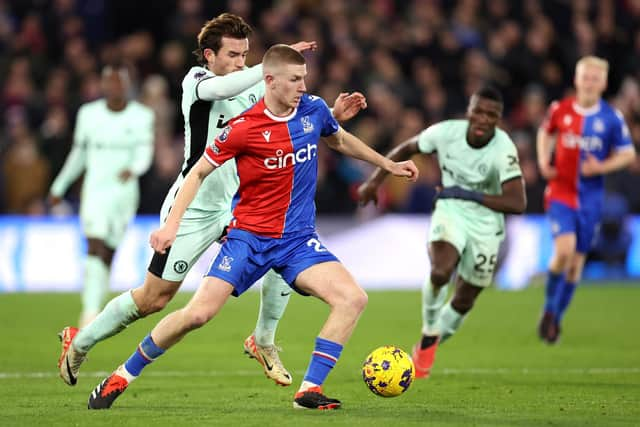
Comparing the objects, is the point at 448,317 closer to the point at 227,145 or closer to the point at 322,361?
the point at 322,361

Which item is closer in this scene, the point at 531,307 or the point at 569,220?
the point at 569,220

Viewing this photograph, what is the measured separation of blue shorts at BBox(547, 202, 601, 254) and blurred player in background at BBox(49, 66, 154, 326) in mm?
4244

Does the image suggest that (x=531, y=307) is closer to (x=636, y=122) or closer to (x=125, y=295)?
(x=636, y=122)

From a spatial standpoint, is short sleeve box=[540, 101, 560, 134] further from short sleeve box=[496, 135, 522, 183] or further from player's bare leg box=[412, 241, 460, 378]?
player's bare leg box=[412, 241, 460, 378]

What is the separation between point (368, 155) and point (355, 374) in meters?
2.61

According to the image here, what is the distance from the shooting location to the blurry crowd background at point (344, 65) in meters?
19.0

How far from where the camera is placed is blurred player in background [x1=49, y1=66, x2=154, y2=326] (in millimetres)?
12453

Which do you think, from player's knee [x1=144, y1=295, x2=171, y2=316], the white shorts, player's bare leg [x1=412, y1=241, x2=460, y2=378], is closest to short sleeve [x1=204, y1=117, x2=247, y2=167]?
the white shorts

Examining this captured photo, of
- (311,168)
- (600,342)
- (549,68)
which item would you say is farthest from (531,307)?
(311,168)

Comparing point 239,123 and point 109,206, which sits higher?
point 239,123

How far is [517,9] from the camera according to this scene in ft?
79.5

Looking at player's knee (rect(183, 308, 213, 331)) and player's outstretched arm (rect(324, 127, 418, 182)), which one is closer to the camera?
player's knee (rect(183, 308, 213, 331))

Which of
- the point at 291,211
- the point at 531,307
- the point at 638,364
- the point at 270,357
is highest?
the point at 291,211

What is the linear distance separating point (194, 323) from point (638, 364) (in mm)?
4846
